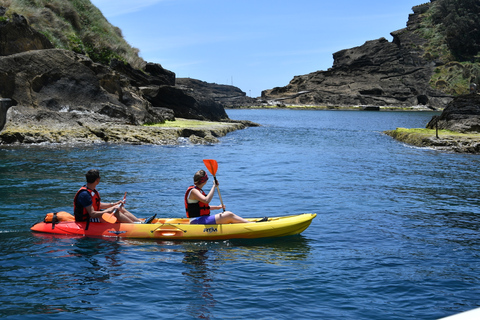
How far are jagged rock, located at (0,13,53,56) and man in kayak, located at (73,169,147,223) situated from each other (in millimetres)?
22919

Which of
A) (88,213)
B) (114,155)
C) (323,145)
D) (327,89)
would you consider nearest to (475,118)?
(323,145)

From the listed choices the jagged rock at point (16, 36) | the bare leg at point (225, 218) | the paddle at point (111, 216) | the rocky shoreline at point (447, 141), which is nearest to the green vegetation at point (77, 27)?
the jagged rock at point (16, 36)

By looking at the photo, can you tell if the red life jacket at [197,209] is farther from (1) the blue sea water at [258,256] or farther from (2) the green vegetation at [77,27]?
(2) the green vegetation at [77,27]

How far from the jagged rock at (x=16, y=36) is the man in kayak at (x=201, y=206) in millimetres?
23927

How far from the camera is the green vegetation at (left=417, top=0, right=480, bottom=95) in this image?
407 feet

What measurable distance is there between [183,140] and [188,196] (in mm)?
19929

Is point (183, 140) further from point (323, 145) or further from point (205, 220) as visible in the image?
point (205, 220)

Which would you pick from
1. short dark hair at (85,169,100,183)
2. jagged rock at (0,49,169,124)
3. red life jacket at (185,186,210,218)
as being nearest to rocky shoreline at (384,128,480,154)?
jagged rock at (0,49,169,124)

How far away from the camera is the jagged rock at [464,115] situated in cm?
3014

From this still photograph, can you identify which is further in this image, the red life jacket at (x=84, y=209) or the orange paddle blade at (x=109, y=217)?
the orange paddle blade at (x=109, y=217)

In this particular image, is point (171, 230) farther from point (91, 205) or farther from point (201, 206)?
point (91, 205)

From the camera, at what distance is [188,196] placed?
1038 cm

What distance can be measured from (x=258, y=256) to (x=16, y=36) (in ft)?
86.2

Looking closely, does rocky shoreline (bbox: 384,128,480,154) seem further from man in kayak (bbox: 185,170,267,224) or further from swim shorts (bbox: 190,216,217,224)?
swim shorts (bbox: 190,216,217,224)
